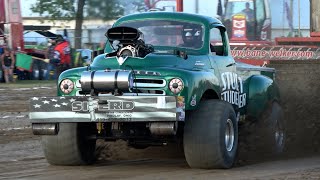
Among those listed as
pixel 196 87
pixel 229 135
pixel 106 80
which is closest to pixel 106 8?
pixel 229 135

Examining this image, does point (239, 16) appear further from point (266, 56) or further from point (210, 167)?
point (210, 167)

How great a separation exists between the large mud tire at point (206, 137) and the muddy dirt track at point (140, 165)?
0.12m

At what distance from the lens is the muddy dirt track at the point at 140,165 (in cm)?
786

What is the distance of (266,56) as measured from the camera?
68.8 ft

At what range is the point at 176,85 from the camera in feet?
26.0

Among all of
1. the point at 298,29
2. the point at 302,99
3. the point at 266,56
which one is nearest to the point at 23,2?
the point at 298,29

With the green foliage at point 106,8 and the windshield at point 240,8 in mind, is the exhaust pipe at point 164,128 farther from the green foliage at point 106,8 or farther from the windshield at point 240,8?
the windshield at point 240,8

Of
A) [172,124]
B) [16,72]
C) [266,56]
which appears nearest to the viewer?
[172,124]

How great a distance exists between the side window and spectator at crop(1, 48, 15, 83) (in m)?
17.4

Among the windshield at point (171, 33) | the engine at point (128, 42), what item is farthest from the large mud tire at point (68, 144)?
the windshield at point (171, 33)

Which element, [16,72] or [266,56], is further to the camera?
[16,72]

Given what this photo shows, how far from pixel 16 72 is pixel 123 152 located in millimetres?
18709

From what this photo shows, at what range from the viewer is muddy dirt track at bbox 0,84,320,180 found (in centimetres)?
786

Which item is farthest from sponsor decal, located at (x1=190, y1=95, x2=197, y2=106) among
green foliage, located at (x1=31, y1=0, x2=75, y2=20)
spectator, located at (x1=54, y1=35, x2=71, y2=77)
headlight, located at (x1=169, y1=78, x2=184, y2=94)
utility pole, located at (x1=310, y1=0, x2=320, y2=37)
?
green foliage, located at (x1=31, y1=0, x2=75, y2=20)
